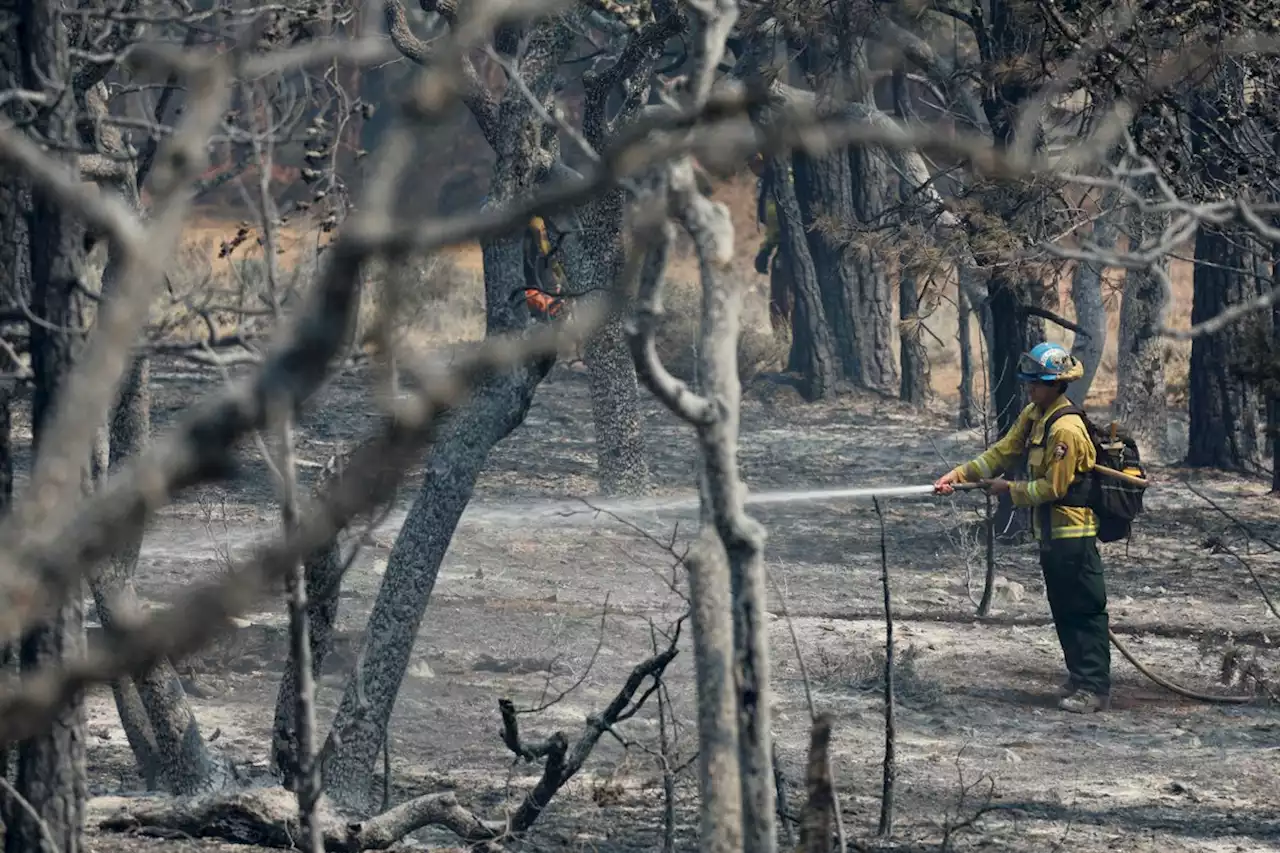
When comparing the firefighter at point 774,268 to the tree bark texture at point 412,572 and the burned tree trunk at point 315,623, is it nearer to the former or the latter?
the tree bark texture at point 412,572

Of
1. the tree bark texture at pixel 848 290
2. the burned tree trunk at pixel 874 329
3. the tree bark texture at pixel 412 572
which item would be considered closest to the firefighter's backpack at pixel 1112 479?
the tree bark texture at pixel 412 572

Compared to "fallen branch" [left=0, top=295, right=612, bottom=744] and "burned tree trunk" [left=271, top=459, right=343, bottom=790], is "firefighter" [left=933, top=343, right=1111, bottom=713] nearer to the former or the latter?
"burned tree trunk" [left=271, top=459, right=343, bottom=790]

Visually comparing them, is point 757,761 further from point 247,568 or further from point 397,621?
point 397,621

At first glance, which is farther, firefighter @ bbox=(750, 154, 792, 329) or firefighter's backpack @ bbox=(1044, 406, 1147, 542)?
firefighter @ bbox=(750, 154, 792, 329)

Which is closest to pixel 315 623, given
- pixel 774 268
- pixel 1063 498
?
pixel 1063 498

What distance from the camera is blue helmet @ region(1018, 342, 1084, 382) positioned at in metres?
8.62

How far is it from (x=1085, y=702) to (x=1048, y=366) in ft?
5.55

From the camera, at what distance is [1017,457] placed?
9094 millimetres

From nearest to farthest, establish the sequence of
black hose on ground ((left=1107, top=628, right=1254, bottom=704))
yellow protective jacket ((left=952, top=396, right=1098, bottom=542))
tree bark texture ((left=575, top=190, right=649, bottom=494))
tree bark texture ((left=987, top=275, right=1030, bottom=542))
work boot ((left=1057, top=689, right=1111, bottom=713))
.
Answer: yellow protective jacket ((left=952, top=396, right=1098, bottom=542))
black hose on ground ((left=1107, top=628, right=1254, bottom=704))
work boot ((left=1057, top=689, right=1111, bottom=713))
tree bark texture ((left=987, top=275, right=1030, bottom=542))
tree bark texture ((left=575, top=190, right=649, bottom=494))

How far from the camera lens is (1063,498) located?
28.4 ft

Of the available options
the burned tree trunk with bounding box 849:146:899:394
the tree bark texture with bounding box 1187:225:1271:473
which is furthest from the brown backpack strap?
the burned tree trunk with bounding box 849:146:899:394

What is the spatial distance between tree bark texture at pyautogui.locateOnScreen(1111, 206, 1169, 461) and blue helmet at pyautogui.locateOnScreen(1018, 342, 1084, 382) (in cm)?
846

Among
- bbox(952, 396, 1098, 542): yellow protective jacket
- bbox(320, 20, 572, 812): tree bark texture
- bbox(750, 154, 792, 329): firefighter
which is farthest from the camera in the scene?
bbox(750, 154, 792, 329): firefighter

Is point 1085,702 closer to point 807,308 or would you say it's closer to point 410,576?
point 410,576
